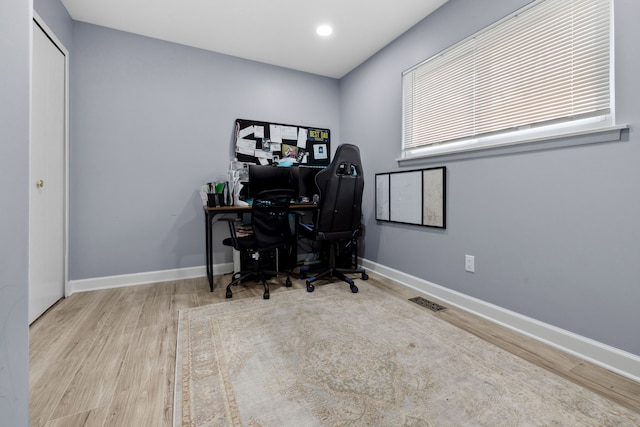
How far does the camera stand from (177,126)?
3000mm

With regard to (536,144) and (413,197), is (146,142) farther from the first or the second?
(536,144)

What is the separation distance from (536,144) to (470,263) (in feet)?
3.12

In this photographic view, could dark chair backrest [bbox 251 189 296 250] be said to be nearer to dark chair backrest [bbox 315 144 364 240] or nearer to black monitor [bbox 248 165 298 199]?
dark chair backrest [bbox 315 144 364 240]

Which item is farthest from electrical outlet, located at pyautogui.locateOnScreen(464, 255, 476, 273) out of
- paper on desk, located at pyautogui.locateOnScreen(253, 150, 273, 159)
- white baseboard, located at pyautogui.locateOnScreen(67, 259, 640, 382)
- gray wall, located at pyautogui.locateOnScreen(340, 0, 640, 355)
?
paper on desk, located at pyautogui.locateOnScreen(253, 150, 273, 159)

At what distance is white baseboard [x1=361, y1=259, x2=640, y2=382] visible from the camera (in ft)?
4.65

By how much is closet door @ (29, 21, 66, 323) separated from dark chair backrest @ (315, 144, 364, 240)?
2.10m

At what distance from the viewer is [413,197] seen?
2.69m

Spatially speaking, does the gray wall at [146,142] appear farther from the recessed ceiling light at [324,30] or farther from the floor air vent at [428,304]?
the floor air vent at [428,304]

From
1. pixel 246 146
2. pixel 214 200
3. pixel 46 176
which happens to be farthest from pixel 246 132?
pixel 46 176

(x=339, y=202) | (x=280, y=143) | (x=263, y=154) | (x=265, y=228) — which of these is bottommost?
(x=265, y=228)

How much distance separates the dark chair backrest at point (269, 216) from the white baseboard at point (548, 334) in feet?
4.63

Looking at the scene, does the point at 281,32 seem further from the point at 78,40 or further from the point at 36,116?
the point at 36,116

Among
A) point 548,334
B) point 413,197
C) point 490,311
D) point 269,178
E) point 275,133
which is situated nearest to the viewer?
point 548,334

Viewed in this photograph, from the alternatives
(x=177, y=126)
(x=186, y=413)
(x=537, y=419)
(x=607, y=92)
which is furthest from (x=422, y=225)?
(x=177, y=126)
